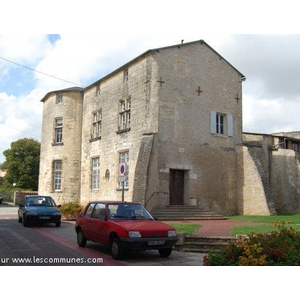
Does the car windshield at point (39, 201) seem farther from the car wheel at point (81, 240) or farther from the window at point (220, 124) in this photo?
the window at point (220, 124)

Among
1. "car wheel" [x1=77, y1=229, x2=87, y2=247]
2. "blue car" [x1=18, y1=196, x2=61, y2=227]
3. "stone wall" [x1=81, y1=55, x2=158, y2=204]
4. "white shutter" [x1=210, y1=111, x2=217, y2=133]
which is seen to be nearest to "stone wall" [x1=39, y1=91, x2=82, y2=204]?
"stone wall" [x1=81, y1=55, x2=158, y2=204]

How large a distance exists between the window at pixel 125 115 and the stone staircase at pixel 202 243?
40.0ft

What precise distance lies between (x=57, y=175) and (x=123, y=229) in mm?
21190

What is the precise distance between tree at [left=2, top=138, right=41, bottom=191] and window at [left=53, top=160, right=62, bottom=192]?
88.3 feet

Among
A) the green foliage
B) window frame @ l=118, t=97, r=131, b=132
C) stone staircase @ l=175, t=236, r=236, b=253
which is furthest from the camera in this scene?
window frame @ l=118, t=97, r=131, b=132

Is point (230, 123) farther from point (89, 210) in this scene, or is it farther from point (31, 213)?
point (89, 210)

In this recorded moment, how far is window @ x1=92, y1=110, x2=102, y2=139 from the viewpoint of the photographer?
87.4ft

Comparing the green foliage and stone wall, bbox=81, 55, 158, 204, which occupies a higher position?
stone wall, bbox=81, 55, 158, 204

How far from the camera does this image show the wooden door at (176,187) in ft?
69.7

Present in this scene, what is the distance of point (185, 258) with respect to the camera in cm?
986

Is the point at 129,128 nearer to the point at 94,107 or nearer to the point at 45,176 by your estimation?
the point at 94,107

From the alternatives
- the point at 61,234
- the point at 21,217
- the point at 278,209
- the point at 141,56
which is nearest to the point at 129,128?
the point at 141,56

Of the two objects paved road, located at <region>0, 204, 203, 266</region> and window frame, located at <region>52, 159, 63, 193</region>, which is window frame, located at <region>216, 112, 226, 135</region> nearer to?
window frame, located at <region>52, 159, 63, 193</region>

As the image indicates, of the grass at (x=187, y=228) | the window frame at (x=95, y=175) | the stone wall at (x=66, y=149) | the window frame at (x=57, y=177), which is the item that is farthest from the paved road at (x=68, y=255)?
the window frame at (x=57, y=177)
